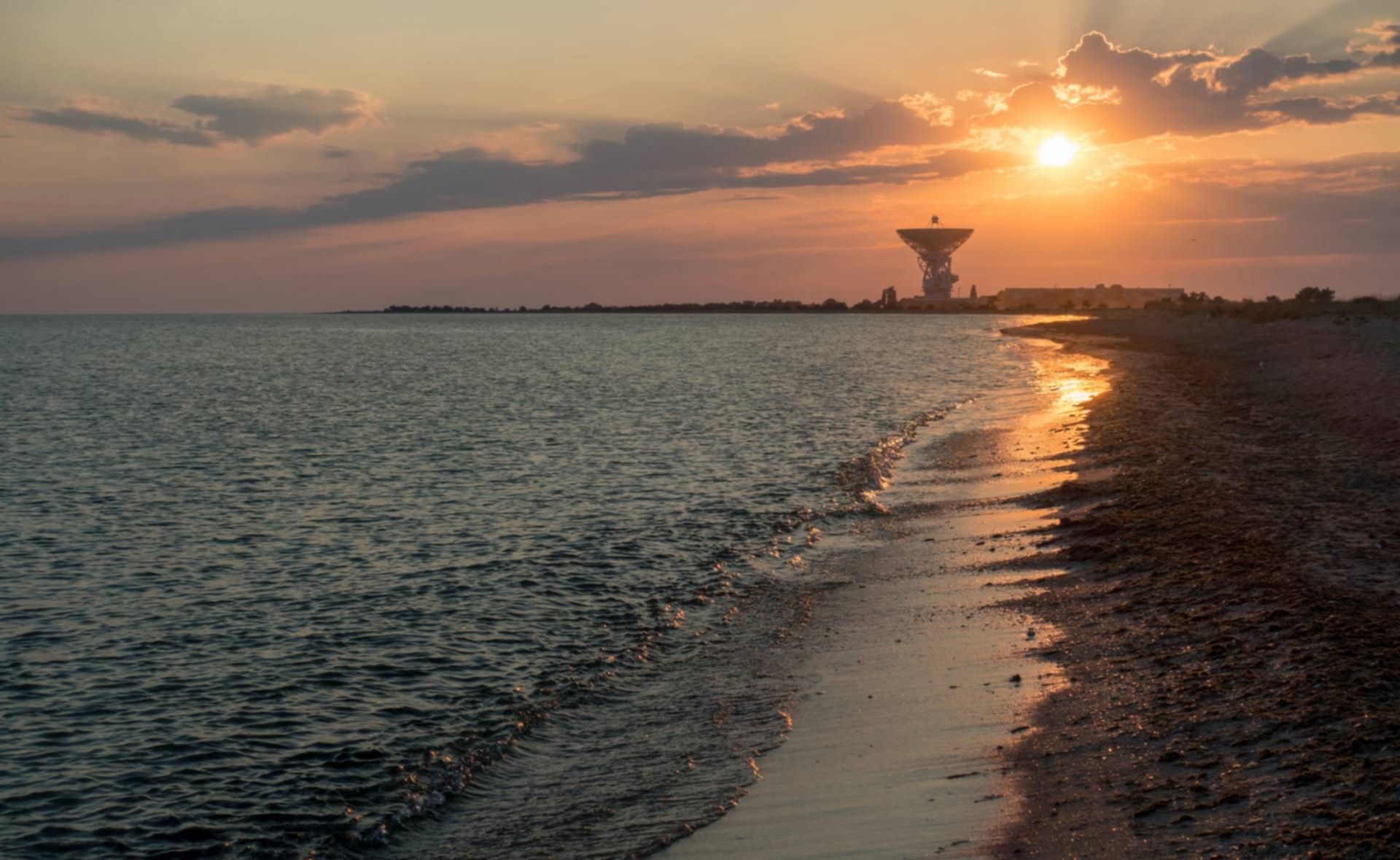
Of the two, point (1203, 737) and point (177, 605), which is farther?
point (177, 605)

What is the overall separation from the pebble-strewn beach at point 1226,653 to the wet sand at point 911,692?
1.48 feet

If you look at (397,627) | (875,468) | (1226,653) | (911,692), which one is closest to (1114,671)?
(1226,653)

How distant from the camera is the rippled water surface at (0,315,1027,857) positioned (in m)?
9.55

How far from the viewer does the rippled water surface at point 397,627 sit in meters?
9.55

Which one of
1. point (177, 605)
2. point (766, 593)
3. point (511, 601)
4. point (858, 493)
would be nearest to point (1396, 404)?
point (858, 493)

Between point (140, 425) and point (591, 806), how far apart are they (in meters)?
42.2

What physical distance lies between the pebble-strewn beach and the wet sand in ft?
1.48

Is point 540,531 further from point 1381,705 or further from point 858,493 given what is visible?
point 1381,705

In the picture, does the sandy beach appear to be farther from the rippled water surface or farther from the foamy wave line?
the foamy wave line

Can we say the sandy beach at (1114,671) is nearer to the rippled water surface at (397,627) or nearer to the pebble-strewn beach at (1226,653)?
the pebble-strewn beach at (1226,653)

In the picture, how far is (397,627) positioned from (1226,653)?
10795 mm


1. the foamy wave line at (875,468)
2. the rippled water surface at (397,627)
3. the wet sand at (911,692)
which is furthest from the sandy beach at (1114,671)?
the foamy wave line at (875,468)

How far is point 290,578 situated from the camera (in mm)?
18156

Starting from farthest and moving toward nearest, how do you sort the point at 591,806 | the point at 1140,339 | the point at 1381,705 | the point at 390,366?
the point at 390,366 → the point at 1140,339 → the point at 591,806 → the point at 1381,705
